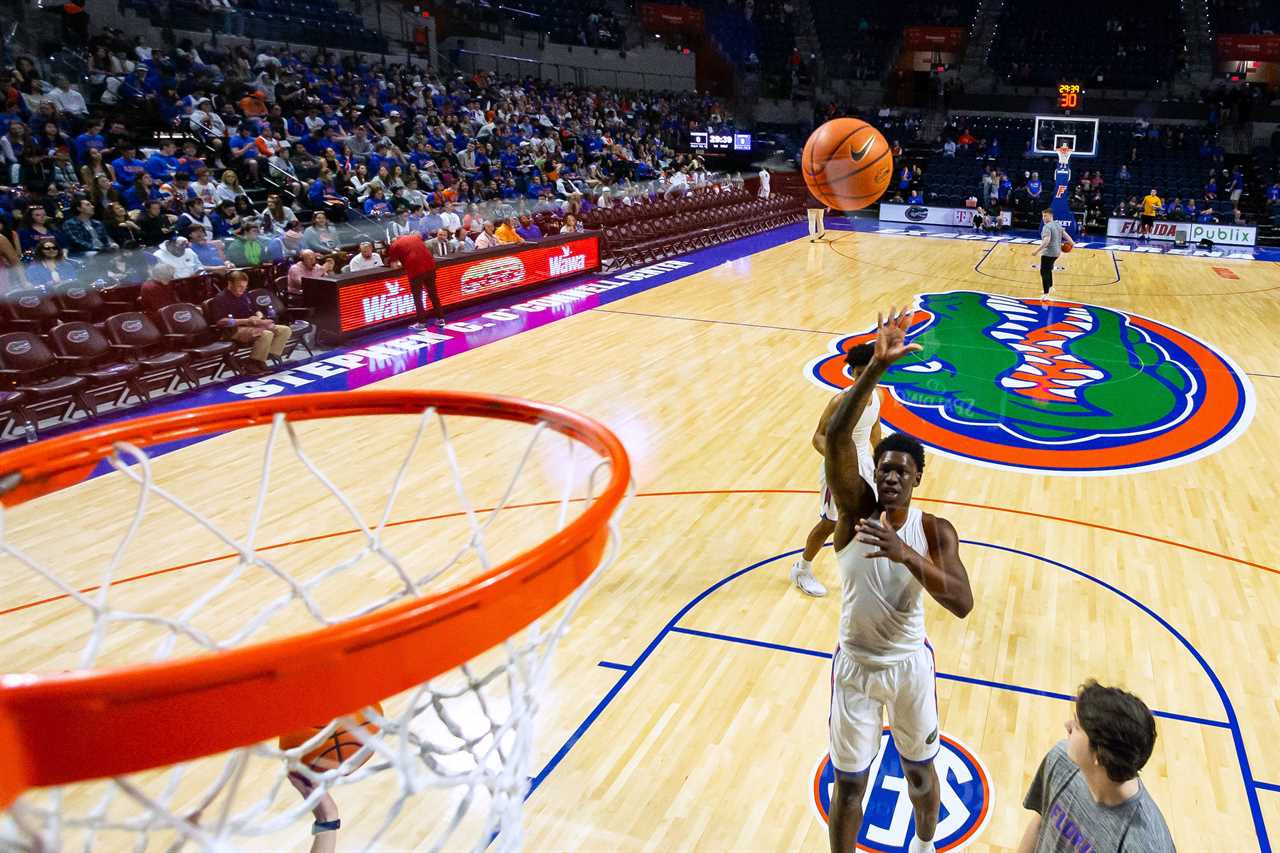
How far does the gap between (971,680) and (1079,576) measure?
4.99 feet

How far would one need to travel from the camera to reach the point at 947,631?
5078mm

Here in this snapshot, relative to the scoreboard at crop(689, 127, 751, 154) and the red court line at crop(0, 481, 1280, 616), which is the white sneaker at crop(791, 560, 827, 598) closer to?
the red court line at crop(0, 481, 1280, 616)

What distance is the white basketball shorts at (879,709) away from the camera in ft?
10.4

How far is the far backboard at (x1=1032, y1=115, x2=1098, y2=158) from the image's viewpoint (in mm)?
26953

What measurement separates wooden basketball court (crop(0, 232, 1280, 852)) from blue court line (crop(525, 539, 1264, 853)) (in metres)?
0.01

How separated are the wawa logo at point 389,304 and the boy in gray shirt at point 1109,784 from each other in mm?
10255

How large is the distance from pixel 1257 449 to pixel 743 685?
586cm

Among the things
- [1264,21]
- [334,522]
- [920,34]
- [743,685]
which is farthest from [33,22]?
[1264,21]

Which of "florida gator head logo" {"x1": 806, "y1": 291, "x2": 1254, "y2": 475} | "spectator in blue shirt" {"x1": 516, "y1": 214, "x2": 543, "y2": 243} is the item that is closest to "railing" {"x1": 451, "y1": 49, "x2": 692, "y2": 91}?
"spectator in blue shirt" {"x1": 516, "y1": 214, "x2": 543, "y2": 243}

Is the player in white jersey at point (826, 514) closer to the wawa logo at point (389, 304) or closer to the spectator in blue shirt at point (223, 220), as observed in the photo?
the wawa logo at point (389, 304)

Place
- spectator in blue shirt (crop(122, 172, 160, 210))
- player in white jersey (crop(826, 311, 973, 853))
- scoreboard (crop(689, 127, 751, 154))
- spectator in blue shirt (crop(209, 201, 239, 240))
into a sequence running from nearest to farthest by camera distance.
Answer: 1. player in white jersey (crop(826, 311, 973, 853))
2. spectator in blue shirt (crop(122, 172, 160, 210))
3. spectator in blue shirt (crop(209, 201, 239, 240))
4. scoreboard (crop(689, 127, 751, 154))

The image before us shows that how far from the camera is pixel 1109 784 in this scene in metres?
2.16

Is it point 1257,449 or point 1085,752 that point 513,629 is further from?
point 1257,449

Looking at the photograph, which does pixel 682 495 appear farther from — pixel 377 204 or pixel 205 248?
pixel 377 204
